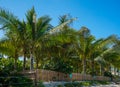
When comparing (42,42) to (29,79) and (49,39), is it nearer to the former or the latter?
(49,39)

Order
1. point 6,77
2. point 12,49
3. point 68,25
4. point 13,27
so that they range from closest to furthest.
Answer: point 6,77, point 13,27, point 68,25, point 12,49

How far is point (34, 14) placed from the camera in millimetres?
18312

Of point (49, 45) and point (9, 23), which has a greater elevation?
point (9, 23)

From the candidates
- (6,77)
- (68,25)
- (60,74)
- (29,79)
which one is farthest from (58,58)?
(6,77)

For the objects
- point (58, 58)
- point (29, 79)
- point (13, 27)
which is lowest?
point (29, 79)

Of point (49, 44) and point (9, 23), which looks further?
point (49, 44)

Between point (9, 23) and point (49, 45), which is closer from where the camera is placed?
point (9, 23)

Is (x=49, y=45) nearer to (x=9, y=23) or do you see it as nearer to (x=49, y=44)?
(x=49, y=44)

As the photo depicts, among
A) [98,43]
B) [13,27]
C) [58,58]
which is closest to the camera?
[13,27]

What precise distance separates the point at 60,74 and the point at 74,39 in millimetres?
4011

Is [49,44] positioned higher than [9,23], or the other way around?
[9,23]

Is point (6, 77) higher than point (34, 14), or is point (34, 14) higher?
point (34, 14)

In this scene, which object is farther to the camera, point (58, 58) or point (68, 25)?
point (58, 58)

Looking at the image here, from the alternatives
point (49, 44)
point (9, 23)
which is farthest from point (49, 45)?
point (9, 23)
